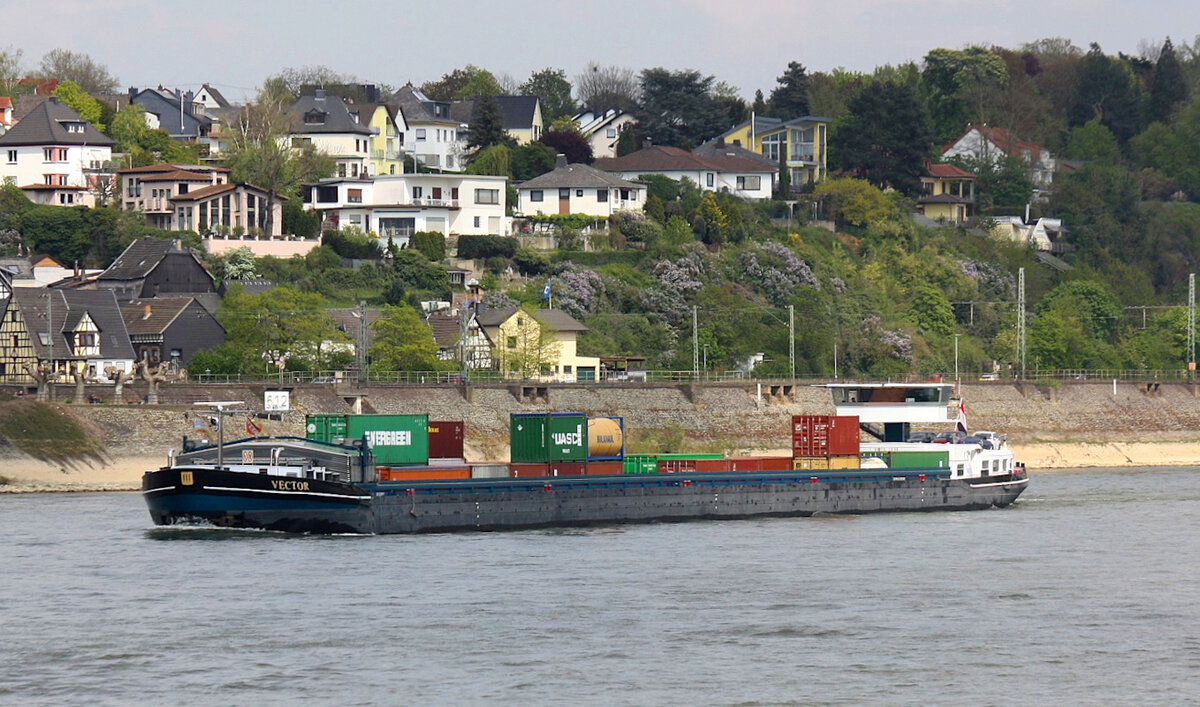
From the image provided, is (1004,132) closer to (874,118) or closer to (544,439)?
(874,118)

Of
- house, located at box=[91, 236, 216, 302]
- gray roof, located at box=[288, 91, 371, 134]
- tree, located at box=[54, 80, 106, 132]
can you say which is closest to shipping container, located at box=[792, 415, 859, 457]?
house, located at box=[91, 236, 216, 302]

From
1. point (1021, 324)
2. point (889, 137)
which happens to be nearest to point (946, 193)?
point (889, 137)

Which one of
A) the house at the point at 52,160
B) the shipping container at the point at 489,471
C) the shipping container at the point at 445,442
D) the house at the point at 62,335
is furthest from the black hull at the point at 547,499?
the house at the point at 52,160

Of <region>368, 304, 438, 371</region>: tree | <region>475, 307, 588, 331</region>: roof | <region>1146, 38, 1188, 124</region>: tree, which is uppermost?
<region>1146, 38, 1188, 124</region>: tree

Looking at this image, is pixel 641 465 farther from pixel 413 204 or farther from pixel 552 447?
pixel 413 204

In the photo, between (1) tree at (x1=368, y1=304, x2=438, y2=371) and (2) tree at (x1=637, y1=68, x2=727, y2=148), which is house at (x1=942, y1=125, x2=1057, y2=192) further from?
(1) tree at (x1=368, y1=304, x2=438, y2=371)

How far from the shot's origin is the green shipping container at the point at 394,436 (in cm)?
6216

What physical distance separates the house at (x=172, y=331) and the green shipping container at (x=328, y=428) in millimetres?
31393

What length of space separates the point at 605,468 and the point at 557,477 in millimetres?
2997

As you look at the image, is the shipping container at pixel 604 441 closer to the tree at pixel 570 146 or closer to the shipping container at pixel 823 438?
the shipping container at pixel 823 438

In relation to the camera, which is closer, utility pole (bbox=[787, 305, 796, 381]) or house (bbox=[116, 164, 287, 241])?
utility pole (bbox=[787, 305, 796, 381])

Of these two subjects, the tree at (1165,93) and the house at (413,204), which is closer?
the house at (413,204)

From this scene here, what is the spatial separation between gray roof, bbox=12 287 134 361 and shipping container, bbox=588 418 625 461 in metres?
36.4

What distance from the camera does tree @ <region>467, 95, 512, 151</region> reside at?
143625 mm
